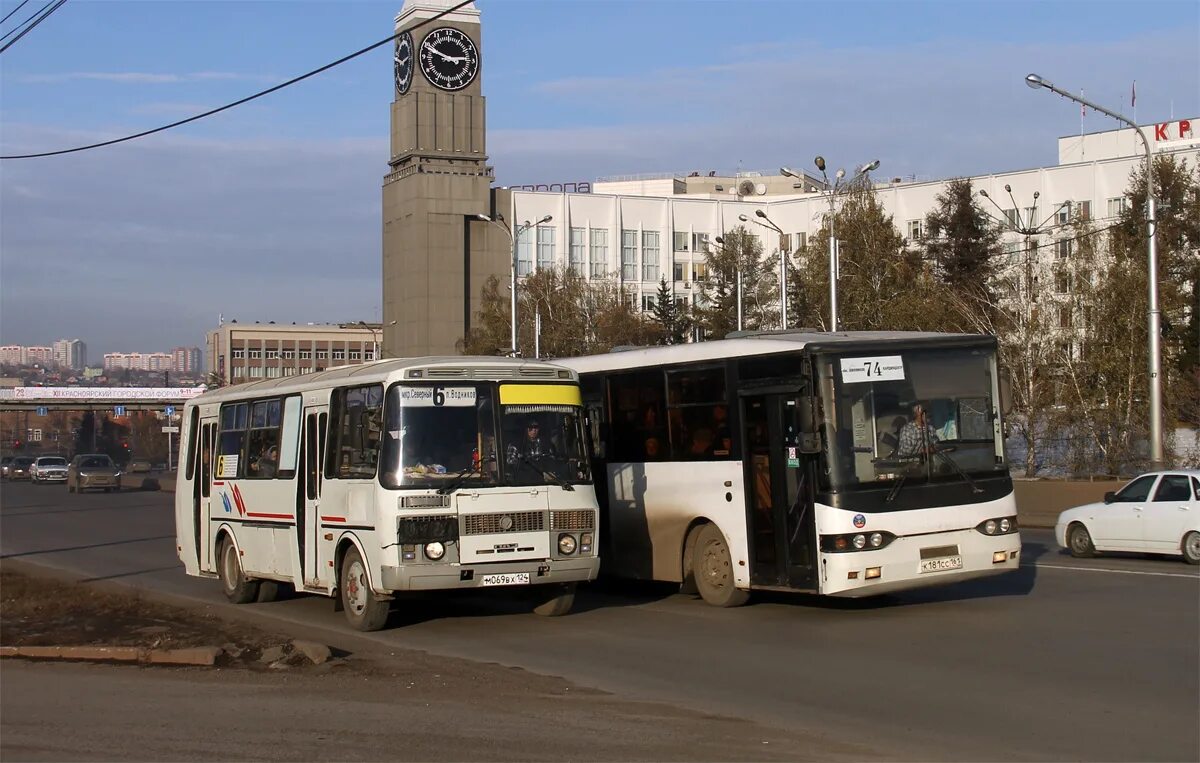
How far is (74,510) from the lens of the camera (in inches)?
1758

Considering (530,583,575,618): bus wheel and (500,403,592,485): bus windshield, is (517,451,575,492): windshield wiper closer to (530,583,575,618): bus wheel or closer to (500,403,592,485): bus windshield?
(500,403,592,485): bus windshield

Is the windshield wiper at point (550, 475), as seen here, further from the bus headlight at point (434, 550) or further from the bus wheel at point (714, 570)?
the bus wheel at point (714, 570)

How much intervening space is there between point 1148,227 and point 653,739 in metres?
24.3

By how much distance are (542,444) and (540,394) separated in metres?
0.55

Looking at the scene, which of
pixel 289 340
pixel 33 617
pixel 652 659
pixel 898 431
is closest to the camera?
pixel 652 659

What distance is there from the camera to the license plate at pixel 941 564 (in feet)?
45.2

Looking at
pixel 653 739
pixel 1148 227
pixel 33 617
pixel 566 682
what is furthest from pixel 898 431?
pixel 1148 227

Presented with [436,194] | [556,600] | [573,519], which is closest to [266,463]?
[556,600]

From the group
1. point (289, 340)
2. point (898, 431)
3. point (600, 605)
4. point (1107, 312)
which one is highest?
point (289, 340)

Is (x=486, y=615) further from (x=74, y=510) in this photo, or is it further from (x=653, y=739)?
(x=74, y=510)

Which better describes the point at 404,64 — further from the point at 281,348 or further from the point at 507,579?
the point at 507,579

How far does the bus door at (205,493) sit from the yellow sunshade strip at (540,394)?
6.39m

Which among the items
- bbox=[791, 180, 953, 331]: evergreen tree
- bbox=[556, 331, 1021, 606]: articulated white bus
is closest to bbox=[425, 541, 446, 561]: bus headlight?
bbox=[556, 331, 1021, 606]: articulated white bus

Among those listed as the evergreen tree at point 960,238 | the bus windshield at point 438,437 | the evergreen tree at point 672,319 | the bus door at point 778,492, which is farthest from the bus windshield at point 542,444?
the evergreen tree at point 672,319
